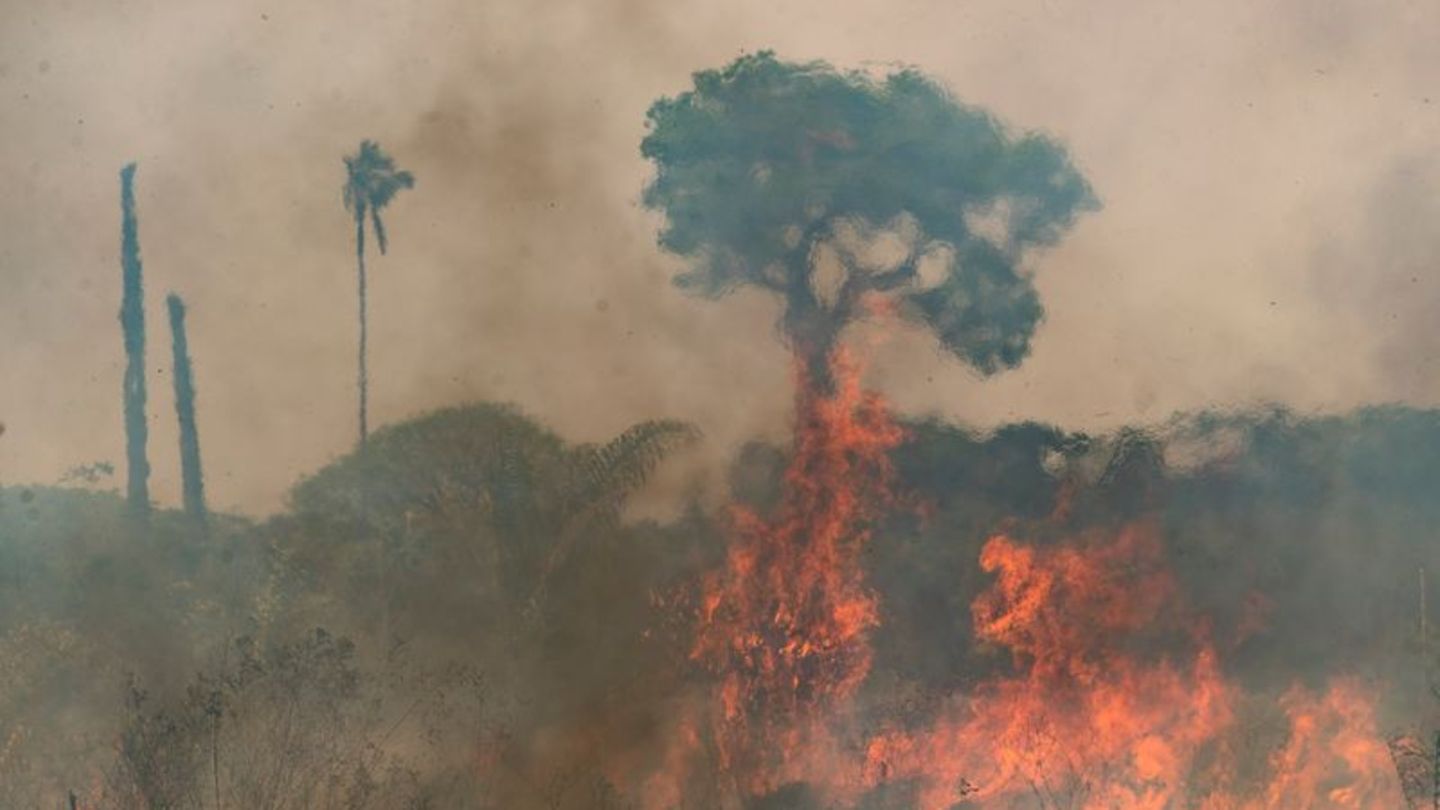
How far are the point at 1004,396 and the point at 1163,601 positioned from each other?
227 centimetres

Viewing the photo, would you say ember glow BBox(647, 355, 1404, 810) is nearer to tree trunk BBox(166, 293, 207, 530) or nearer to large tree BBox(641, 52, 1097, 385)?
large tree BBox(641, 52, 1097, 385)

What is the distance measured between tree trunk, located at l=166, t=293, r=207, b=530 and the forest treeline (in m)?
0.22

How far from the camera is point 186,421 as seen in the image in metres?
13.6

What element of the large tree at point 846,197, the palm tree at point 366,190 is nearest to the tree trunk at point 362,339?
the palm tree at point 366,190

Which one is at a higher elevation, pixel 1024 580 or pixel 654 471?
pixel 654 471

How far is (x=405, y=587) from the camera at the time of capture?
13.5m

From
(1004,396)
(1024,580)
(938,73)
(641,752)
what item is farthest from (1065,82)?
(641,752)

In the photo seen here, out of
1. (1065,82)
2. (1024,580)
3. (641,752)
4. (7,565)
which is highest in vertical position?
(1065,82)

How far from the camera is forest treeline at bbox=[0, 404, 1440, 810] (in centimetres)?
1341

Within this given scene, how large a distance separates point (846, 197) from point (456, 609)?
4.93m

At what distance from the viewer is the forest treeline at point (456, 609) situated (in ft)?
44.0

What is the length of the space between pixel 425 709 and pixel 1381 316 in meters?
9.10

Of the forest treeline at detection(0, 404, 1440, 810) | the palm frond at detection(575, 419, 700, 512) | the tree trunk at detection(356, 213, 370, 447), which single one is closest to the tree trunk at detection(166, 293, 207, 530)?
the forest treeline at detection(0, 404, 1440, 810)

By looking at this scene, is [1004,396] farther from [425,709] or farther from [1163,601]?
[425,709]
